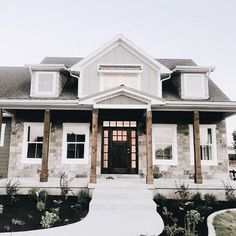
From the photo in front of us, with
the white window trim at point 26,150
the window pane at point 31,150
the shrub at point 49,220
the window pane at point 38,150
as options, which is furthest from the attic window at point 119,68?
the shrub at point 49,220

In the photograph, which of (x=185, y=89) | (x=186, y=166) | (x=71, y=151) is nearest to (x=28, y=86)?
(x=71, y=151)

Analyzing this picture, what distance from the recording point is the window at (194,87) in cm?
1159

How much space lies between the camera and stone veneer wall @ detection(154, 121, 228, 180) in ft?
36.9

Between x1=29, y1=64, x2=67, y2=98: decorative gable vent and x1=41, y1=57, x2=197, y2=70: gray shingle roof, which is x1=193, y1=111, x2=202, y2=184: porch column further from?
x1=29, y1=64, x2=67, y2=98: decorative gable vent

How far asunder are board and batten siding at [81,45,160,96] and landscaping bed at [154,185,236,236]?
502cm

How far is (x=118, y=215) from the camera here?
22.2 feet

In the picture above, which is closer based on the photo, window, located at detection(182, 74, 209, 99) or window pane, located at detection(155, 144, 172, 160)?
window pane, located at detection(155, 144, 172, 160)

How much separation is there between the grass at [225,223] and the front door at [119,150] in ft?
16.1

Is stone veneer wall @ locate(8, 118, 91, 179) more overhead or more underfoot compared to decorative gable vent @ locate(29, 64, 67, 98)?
more underfoot

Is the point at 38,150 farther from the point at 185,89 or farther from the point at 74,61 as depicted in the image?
the point at 185,89

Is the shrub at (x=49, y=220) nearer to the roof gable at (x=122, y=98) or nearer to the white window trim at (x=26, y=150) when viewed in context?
the roof gable at (x=122, y=98)

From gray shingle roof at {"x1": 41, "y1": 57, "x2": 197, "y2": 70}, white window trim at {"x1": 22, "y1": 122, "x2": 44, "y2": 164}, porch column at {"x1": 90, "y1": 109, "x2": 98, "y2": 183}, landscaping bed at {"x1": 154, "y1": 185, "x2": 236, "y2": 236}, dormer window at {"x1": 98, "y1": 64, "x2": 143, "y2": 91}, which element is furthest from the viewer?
gray shingle roof at {"x1": 41, "y1": 57, "x2": 197, "y2": 70}

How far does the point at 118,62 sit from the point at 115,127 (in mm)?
3179

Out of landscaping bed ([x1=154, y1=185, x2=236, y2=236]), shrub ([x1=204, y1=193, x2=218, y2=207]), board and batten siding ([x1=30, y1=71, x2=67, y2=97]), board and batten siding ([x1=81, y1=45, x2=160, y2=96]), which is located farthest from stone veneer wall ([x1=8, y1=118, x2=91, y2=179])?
shrub ([x1=204, y1=193, x2=218, y2=207])
